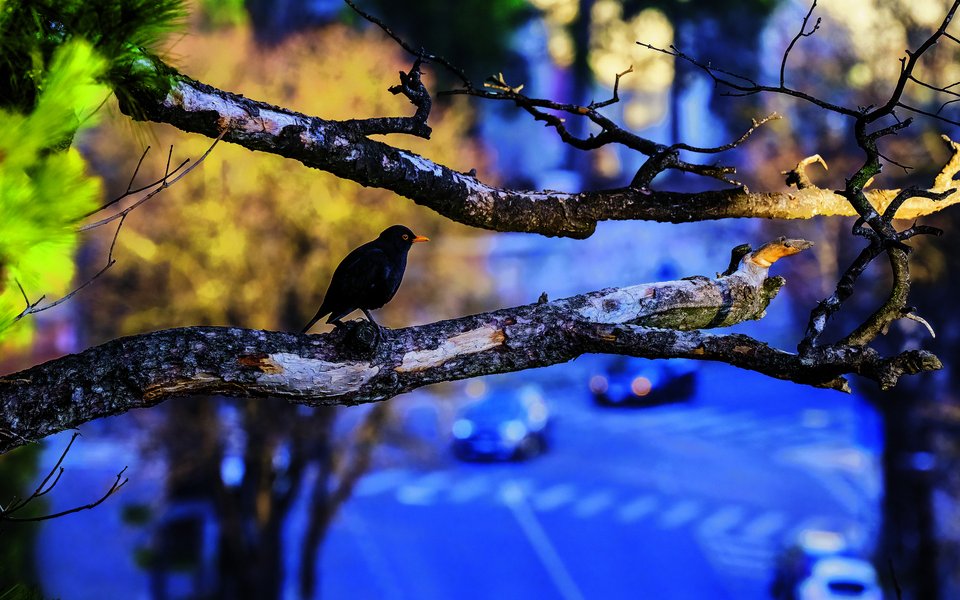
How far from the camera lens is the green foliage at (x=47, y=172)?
1100 millimetres

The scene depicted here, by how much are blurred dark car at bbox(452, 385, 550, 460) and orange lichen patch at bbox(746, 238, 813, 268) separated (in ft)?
11.4

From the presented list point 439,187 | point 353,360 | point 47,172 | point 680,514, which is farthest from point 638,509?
point 47,172

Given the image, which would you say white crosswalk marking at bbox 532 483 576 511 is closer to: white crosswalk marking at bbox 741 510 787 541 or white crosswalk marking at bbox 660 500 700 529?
white crosswalk marking at bbox 660 500 700 529

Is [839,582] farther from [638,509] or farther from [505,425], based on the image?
[505,425]

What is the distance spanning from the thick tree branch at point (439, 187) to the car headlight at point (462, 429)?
366 cm

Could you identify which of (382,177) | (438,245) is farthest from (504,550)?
(382,177)

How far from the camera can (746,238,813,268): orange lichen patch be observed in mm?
2100

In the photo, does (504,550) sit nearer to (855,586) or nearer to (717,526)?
(717,526)

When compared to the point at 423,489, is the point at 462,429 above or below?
above

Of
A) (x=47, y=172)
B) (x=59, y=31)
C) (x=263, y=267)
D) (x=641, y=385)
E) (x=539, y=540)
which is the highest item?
(x=263, y=267)

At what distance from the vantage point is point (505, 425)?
5.57 meters

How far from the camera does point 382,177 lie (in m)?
1.77

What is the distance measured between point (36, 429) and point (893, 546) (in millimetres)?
5257

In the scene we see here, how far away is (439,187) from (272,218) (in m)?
3.98
